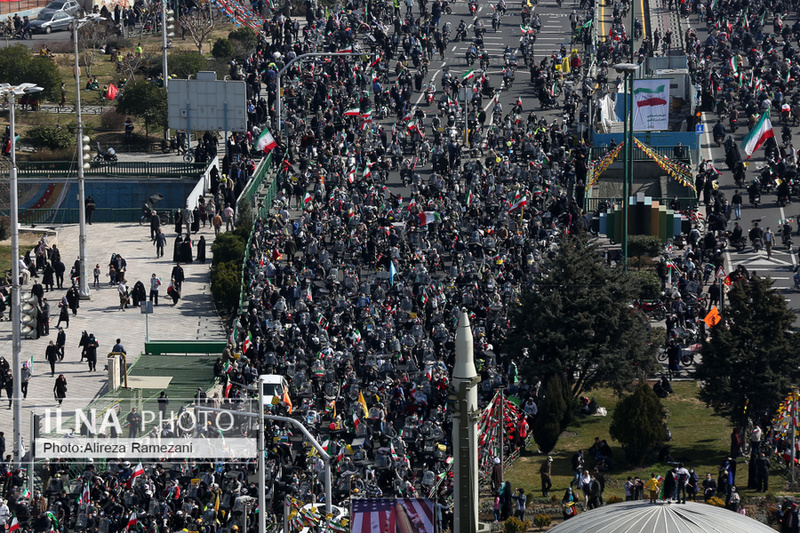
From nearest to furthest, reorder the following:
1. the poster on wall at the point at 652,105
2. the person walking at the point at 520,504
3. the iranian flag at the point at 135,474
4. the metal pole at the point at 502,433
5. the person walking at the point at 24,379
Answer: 1. the person walking at the point at 520,504
2. the iranian flag at the point at 135,474
3. the metal pole at the point at 502,433
4. the person walking at the point at 24,379
5. the poster on wall at the point at 652,105

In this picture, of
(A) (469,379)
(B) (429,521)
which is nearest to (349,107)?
(B) (429,521)

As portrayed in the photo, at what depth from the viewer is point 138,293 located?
212 ft

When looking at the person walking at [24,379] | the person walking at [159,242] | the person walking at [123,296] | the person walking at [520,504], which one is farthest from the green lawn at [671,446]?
the person walking at [159,242]

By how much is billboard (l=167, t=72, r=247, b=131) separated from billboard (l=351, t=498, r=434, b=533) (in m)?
45.0

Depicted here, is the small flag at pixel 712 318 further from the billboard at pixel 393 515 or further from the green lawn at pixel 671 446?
the billboard at pixel 393 515

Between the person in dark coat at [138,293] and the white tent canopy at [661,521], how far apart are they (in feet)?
114

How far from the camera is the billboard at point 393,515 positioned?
37188 millimetres

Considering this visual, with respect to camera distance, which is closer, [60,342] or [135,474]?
[135,474]

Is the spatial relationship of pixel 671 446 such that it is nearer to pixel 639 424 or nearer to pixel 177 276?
pixel 639 424

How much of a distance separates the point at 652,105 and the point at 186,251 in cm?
1925

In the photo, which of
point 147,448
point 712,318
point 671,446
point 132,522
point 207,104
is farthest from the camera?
point 207,104

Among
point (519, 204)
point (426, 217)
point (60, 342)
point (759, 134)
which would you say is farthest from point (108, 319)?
point (759, 134)

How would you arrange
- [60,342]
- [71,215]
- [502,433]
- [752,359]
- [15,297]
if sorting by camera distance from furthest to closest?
[71,215] < [60,342] < [752,359] < [502,433] < [15,297]

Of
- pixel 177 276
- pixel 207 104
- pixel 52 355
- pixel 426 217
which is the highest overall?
pixel 207 104
